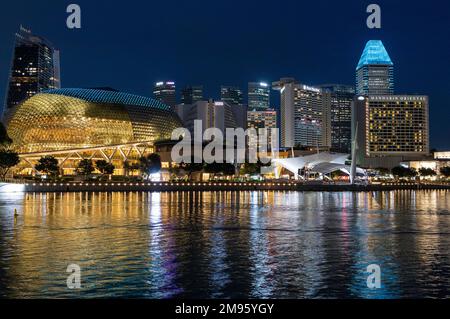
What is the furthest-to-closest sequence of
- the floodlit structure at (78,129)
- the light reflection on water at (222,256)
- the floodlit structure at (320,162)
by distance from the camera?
1. the floodlit structure at (78,129)
2. the floodlit structure at (320,162)
3. the light reflection on water at (222,256)

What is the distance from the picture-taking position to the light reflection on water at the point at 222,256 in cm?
1471

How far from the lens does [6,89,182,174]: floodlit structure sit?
12250 centimetres

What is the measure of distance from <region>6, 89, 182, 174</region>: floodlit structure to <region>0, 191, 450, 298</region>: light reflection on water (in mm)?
91834

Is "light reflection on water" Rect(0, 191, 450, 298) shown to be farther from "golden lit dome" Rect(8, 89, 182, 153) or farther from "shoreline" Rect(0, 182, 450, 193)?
"golden lit dome" Rect(8, 89, 182, 153)

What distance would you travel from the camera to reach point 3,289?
14.5 meters

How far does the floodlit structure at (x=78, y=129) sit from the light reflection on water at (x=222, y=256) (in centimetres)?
9183

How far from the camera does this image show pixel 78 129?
4938 inches

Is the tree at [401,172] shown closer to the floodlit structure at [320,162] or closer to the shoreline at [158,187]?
the floodlit structure at [320,162]

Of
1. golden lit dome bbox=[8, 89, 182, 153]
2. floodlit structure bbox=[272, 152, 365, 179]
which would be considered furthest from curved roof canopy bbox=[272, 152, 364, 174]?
golden lit dome bbox=[8, 89, 182, 153]

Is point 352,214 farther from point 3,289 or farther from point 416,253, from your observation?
point 3,289

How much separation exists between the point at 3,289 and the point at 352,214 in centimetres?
2824

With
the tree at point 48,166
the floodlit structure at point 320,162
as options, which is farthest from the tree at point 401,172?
the tree at point 48,166
